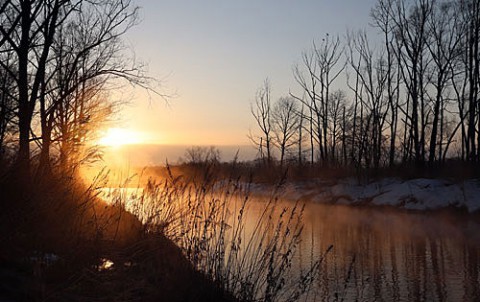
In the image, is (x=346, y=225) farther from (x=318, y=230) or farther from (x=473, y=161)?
(x=473, y=161)

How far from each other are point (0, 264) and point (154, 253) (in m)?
1.77

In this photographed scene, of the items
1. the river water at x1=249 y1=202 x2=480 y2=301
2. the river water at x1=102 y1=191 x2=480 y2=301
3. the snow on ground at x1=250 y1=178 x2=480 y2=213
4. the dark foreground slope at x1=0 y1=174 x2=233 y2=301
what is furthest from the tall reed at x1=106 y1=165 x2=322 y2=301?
the snow on ground at x1=250 y1=178 x2=480 y2=213

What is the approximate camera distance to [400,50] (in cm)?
3083

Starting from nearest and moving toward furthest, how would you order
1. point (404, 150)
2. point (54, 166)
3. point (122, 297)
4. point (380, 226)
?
point (122, 297)
point (54, 166)
point (380, 226)
point (404, 150)

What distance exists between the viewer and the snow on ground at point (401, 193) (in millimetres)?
21000

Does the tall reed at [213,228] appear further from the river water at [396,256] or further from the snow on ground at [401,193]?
the snow on ground at [401,193]

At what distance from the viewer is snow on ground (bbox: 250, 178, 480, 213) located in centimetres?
2100

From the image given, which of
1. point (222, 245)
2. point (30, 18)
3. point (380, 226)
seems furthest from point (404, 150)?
point (222, 245)

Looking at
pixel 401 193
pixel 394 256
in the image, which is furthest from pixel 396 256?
pixel 401 193

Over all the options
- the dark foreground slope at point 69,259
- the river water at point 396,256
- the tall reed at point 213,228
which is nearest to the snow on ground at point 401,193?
the river water at point 396,256

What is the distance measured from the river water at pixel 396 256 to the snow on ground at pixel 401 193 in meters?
0.92

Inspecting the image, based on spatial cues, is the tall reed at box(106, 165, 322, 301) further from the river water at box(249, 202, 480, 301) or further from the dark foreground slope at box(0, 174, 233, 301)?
the river water at box(249, 202, 480, 301)

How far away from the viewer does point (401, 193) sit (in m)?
24.0

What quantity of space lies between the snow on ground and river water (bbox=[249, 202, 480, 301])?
3.03 ft
